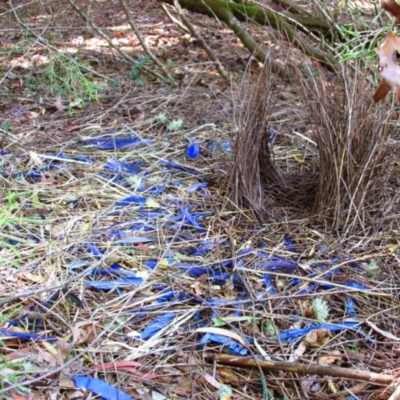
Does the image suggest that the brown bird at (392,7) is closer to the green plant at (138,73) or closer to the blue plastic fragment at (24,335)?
the blue plastic fragment at (24,335)

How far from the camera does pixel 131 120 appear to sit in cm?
317

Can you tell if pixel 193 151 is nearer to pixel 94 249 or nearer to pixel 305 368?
pixel 94 249

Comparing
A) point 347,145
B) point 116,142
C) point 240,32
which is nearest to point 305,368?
point 347,145

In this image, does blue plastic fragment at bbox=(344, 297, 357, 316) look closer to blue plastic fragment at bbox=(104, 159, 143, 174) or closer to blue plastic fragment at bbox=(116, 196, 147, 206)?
blue plastic fragment at bbox=(116, 196, 147, 206)

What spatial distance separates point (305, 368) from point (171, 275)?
1.89 ft

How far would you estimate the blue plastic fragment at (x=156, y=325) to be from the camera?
5.40 feet

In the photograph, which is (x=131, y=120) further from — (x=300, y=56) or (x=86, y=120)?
(x=300, y=56)

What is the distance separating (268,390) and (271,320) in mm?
266

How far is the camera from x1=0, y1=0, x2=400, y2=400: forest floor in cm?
151

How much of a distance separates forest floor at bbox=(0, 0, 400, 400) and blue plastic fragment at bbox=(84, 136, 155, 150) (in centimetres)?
1

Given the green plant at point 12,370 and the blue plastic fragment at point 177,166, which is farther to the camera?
the blue plastic fragment at point 177,166

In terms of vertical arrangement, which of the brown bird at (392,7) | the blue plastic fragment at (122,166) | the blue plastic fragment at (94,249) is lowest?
the blue plastic fragment at (122,166)

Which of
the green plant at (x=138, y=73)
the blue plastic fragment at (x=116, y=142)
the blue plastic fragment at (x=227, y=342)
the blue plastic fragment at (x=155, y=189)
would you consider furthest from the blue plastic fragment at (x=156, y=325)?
the green plant at (x=138, y=73)

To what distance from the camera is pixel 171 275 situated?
1873 mm
